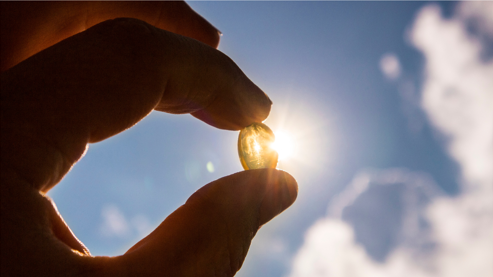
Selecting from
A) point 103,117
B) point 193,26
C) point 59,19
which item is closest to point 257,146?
point 193,26

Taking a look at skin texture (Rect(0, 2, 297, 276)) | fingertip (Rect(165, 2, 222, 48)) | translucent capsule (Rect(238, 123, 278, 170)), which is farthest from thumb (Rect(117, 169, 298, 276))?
fingertip (Rect(165, 2, 222, 48))

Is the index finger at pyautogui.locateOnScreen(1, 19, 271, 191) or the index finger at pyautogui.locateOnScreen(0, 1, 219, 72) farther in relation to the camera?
the index finger at pyautogui.locateOnScreen(0, 1, 219, 72)

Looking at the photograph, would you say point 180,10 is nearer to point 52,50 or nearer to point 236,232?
point 52,50

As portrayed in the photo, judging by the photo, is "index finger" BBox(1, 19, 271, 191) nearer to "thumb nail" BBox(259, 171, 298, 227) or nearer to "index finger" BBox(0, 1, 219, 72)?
"index finger" BBox(0, 1, 219, 72)

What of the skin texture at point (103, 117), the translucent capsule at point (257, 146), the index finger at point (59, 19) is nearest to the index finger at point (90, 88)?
the skin texture at point (103, 117)

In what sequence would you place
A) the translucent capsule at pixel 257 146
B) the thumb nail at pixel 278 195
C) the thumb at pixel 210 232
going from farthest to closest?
the translucent capsule at pixel 257 146, the thumb nail at pixel 278 195, the thumb at pixel 210 232

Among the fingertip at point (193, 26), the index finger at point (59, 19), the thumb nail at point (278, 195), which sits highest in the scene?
the fingertip at point (193, 26)

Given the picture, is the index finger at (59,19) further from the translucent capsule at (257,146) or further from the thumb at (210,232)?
the thumb at (210,232)
